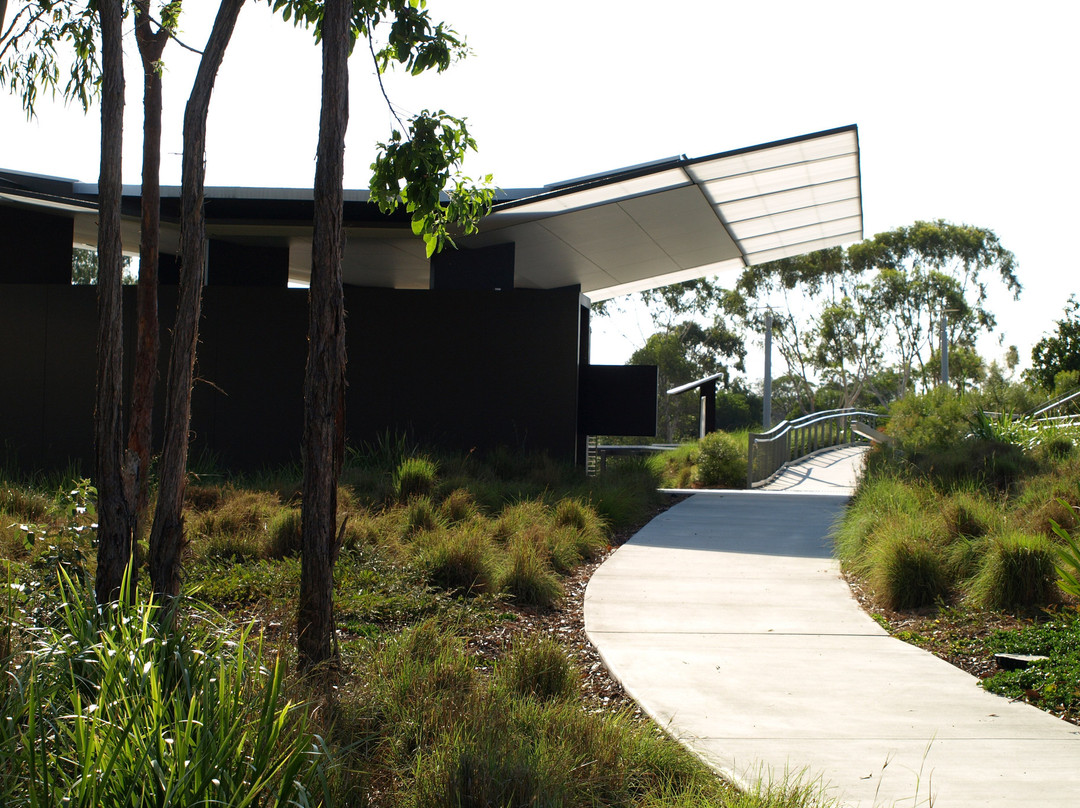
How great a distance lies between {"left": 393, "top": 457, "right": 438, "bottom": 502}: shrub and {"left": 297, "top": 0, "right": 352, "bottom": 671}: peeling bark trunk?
5.74 metres

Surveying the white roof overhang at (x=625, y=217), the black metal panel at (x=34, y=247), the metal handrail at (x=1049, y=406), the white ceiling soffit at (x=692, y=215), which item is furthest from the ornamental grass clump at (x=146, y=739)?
the metal handrail at (x=1049, y=406)

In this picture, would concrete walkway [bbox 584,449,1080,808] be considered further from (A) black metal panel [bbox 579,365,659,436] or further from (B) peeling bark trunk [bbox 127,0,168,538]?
(A) black metal panel [bbox 579,365,659,436]

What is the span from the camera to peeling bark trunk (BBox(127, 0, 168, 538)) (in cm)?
713

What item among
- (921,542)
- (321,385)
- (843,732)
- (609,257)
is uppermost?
(609,257)

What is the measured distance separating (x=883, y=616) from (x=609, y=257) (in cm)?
1188

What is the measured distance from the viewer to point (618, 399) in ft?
53.8

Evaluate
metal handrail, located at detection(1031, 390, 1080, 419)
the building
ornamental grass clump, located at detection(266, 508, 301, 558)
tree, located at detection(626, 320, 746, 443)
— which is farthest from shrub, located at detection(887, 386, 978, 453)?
tree, located at detection(626, 320, 746, 443)

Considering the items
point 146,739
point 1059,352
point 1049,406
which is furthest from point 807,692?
point 1059,352

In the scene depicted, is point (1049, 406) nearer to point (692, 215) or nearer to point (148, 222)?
point (692, 215)

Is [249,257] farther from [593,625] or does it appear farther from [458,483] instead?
[593,625]

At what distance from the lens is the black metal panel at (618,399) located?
16.3 metres

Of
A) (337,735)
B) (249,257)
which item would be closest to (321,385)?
(337,735)

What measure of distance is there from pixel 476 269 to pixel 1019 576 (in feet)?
36.7

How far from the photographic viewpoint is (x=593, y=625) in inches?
247
